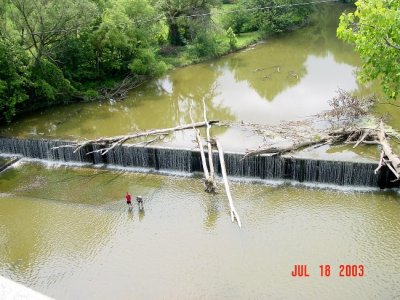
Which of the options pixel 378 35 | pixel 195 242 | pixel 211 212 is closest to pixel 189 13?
pixel 211 212

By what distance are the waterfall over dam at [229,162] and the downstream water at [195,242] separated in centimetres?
82

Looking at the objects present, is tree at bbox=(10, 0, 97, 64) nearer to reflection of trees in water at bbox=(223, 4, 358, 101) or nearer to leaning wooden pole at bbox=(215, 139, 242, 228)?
reflection of trees in water at bbox=(223, 4, 358, 101)

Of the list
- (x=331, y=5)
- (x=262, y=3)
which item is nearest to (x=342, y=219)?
(x=262, y=3)

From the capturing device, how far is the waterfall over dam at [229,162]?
18.2m

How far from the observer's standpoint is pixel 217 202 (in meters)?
17.8

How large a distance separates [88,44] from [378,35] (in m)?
22.6

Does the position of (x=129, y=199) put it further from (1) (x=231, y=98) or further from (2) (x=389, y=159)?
(1) (x=231, y=98)

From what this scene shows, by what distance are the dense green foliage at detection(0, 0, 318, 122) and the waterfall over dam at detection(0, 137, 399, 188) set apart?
3790 mm

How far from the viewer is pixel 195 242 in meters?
15.5

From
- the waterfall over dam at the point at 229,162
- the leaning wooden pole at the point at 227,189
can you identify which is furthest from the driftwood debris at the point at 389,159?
the leaning wooden pole at the point at 227,189

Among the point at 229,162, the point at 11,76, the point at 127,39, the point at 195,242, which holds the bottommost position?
the point at 195,242

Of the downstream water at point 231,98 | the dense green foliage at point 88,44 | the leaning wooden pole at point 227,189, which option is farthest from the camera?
the downstream water at point 231,98

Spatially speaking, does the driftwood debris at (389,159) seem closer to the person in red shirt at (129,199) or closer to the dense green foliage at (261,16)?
the person in red shirt at (129,199)

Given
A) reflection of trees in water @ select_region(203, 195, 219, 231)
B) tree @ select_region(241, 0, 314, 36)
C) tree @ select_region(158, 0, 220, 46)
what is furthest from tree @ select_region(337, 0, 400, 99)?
tree @ select_region(241, 0, 314, 36)
